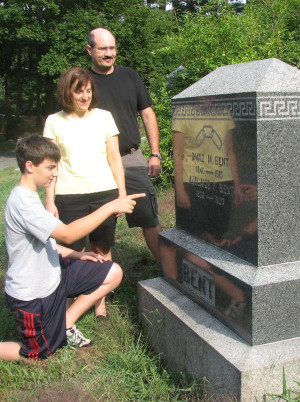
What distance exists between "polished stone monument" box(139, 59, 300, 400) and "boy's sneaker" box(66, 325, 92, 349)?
0.54 meters

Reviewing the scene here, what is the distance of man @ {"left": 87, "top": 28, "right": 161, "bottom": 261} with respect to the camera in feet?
11.6

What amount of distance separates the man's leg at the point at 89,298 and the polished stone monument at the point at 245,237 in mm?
419

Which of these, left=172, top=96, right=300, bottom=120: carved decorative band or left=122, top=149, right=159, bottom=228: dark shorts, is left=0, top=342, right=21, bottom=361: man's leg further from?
left=172, top=96, right=300, bottom=120: carved decorative band

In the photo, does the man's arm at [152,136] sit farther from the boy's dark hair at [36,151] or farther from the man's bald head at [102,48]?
the boy's dark hair at [36,151]

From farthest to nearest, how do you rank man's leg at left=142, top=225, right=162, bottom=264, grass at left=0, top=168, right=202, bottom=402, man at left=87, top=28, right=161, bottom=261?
man's leg at left=142, top=225, right=162, bottom=264
man at left=87, top=28, right=161, bottom=261
grass at left=0, top=168, right=202, bottom=402

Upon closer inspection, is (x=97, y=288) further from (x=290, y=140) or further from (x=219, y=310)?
(x=290, y=140)

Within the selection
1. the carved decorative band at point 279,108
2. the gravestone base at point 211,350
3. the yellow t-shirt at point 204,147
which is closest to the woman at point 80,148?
the yellow t-shirt at point 204,147

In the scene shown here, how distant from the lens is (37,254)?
2.87 meters

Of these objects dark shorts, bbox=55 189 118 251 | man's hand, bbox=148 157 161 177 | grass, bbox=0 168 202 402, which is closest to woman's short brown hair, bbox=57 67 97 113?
dark shorts, bbox=55 189 118 251

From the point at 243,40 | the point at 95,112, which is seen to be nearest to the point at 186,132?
the point at 95,112

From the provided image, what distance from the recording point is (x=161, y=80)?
299 inches

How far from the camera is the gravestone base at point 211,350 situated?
7.33ft

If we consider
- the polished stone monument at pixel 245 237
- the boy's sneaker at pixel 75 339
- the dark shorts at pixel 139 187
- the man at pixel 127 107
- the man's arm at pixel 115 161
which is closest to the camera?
the polished stone monument at pixel 245 237

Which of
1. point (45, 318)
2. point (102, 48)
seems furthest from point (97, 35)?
point (45, 318)
